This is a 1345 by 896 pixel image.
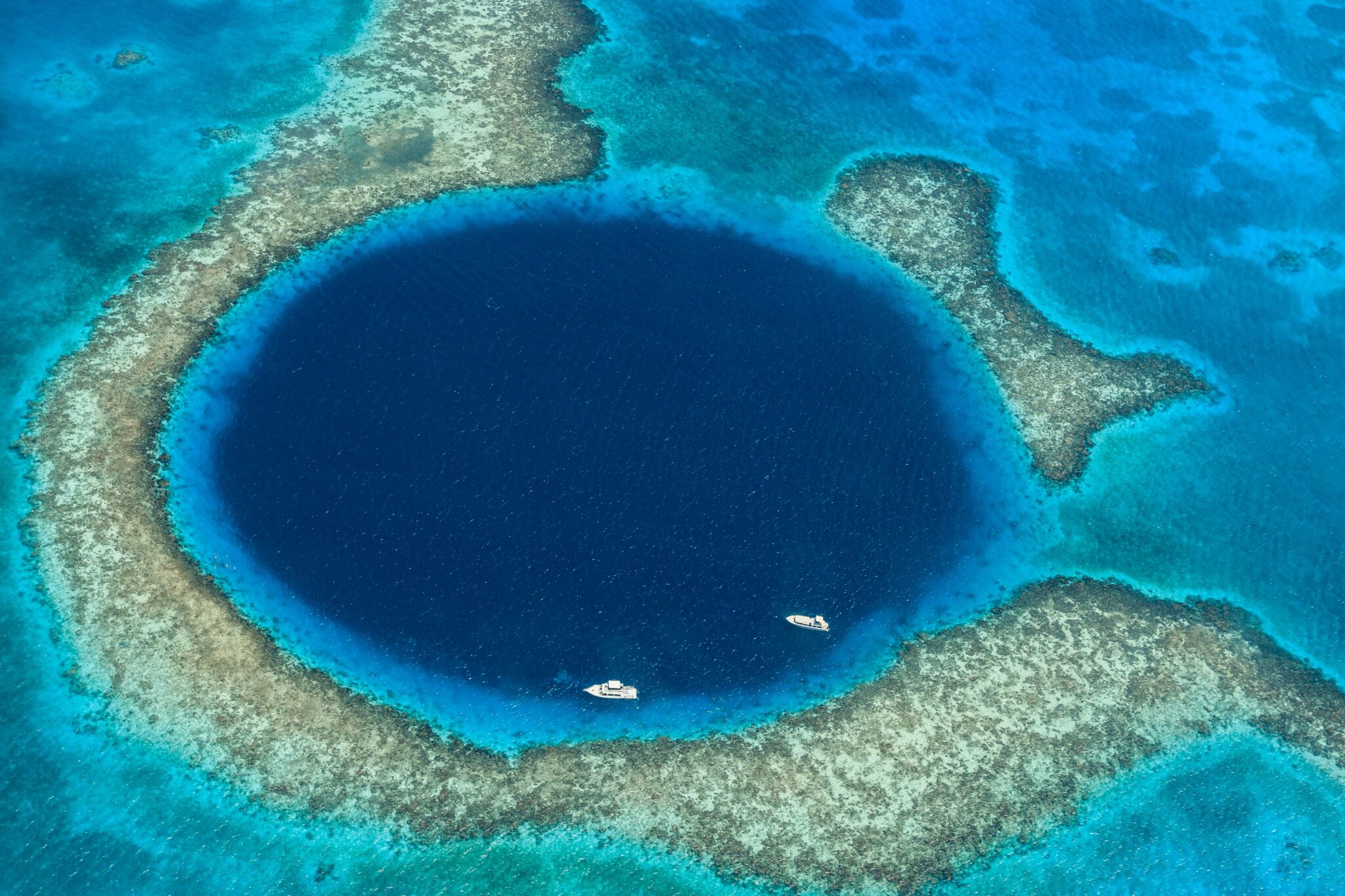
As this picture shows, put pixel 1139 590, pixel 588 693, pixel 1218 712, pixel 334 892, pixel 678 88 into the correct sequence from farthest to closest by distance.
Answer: pixel 678 88
pixel 1139 590
pixel 1218 712
pixel 588 693
pixel 334 892

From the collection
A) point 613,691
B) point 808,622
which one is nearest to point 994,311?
point 808,622

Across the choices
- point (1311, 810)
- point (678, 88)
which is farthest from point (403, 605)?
point (678, 88)

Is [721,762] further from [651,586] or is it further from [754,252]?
[754,252]

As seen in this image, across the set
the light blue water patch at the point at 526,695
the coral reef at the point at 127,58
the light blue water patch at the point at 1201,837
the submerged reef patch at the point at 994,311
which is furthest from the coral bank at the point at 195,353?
the light blue water patch at the point at 1201,837

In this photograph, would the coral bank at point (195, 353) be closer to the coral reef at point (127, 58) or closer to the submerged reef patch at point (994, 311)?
the coral reef at point (127, 58)

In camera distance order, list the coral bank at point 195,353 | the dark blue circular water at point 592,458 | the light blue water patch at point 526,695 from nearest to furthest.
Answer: the coral bank at point 195,353 < the light blue water patch at point 526,695 < the dark blue circular water at point 592,458

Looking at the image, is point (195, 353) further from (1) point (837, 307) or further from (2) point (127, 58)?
(1) point (837, 307)

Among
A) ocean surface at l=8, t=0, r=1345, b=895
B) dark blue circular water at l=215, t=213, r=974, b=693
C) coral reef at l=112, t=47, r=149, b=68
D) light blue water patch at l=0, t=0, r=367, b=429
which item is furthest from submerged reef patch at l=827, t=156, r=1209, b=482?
coral reef at l=112, t=47, r=149, b=68
